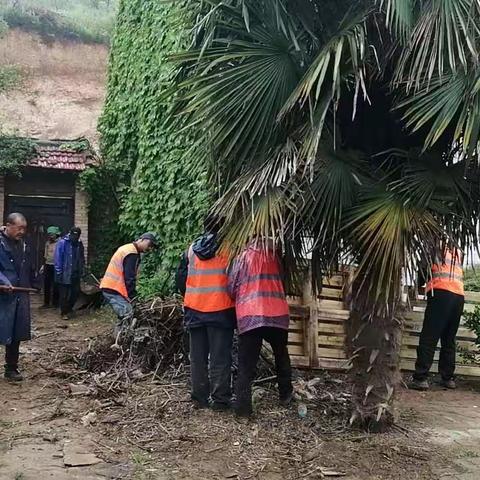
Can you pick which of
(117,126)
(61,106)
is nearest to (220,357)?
(117,126)

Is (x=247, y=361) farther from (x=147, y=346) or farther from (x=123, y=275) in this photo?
(x=123, y=275)

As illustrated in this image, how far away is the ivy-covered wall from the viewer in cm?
984

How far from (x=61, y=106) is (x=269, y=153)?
26.4m

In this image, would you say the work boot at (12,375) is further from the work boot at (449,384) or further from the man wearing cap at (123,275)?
the work boot at (449,384)

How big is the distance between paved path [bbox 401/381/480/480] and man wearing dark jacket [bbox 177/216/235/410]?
1839 mm

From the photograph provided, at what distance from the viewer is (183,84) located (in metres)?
5.16

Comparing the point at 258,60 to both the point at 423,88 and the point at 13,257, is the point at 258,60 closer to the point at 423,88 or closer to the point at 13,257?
the point at 423,88

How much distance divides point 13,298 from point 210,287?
8.37 feet

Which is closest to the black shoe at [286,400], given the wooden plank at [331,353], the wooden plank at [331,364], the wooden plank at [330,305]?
the wooden plank at [331,364]

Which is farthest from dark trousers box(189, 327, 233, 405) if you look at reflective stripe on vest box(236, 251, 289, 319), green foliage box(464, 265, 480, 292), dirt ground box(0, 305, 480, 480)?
green foliage box(464, 265, 480, 292)

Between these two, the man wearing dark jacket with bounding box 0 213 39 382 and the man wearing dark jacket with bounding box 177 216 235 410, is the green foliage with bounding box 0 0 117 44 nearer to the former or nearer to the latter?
the man wearing dark jacket with bounding box 0 213 39 382

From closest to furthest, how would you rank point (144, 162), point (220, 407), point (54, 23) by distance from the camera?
point (220, 407), point (144, 162), point (54, 23)

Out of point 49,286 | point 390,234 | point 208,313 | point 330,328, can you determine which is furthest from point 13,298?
point 49,286

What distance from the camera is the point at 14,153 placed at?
1422 cm
